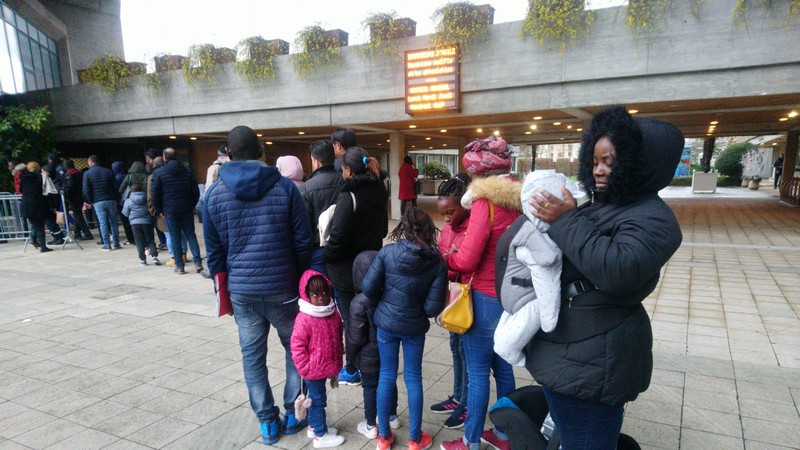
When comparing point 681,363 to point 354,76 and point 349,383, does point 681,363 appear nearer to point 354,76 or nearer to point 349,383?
point 349,383

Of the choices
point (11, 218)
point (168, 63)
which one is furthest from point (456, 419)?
point (168, 63)

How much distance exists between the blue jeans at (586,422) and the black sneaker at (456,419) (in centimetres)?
132

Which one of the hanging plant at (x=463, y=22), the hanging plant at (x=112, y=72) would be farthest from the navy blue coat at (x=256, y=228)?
the hanging plant at (x=112, y=72)

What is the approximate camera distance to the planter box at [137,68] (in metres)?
13.2

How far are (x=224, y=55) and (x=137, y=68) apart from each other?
3405 millimetres

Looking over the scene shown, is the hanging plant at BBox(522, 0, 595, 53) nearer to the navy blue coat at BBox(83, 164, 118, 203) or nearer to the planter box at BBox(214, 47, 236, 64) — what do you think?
the planter box at BBox(214, 47, 236, 64)

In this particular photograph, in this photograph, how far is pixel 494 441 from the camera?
8.61ft

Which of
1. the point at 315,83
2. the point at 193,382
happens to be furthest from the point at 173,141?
the point at 193,382

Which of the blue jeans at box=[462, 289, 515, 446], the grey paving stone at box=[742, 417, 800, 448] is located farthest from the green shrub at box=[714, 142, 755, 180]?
the blue jeans at box=[462, 289, 515, 446]

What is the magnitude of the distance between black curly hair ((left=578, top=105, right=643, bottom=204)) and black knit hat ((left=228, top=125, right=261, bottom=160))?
1951 millimetres

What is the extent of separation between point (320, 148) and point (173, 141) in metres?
16.2

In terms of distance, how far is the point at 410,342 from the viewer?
257 centimetres

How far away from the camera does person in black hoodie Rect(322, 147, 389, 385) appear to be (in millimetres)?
3006

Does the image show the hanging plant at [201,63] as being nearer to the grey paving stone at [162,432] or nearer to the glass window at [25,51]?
the glass window at [25,51]
